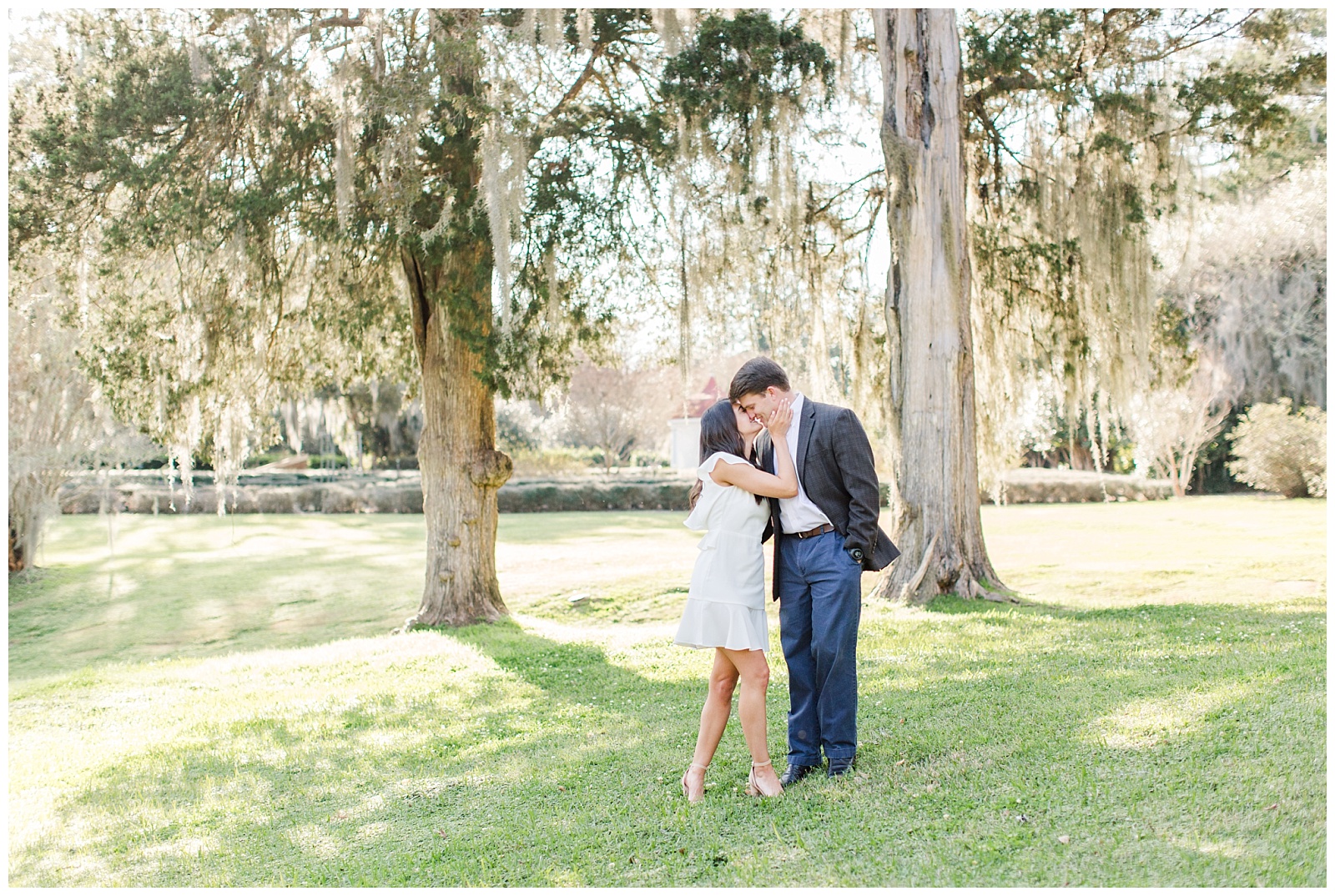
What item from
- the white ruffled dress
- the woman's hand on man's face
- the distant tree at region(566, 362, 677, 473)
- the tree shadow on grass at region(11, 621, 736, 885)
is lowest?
the tree shadow on grass at region(11, 621, 736, 885)

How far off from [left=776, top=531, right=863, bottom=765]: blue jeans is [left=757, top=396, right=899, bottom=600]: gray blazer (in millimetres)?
81

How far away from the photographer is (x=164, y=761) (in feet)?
17.6

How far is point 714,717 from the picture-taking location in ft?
11.8

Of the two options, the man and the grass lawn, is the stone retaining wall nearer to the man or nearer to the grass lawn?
the grass lawn

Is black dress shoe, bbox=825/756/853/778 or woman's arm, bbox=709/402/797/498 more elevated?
woman's arm, bbox=709/402/797/498

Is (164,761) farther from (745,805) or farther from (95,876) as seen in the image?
(745,805)

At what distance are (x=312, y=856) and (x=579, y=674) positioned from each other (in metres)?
3.36

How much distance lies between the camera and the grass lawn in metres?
3.03

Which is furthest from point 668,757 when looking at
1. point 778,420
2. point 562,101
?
point 562,101

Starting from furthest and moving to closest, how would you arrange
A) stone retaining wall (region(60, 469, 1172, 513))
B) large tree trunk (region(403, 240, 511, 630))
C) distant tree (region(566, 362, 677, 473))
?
distant tree (region(566, 362, 677, 473)) < stone retaining wall (region(60, 469, 1172, 513)) < large tree trunk (region(403, 240, 511, 630))

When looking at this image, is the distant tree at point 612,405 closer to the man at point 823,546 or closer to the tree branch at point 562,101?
the tree branch at point 562,101

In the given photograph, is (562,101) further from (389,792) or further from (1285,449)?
(1285,449)

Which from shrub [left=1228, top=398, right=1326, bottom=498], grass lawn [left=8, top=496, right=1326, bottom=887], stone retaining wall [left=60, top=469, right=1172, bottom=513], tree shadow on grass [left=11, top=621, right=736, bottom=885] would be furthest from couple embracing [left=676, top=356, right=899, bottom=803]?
shrub [left=1228, top=398, right=1326, bottom=498]

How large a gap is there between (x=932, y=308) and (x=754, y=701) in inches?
233
